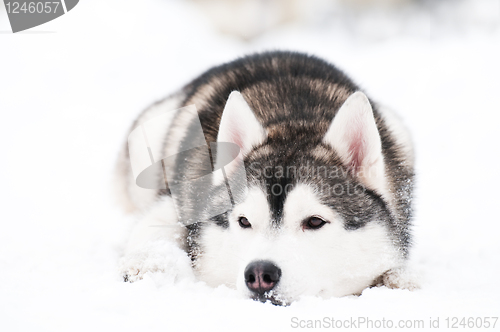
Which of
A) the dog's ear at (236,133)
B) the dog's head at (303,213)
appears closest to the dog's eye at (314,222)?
the dog's head at (303,213)

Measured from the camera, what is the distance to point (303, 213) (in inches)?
98.9

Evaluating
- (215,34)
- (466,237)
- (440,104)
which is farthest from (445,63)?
(466,237)

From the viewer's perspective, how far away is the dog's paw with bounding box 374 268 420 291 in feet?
9.43

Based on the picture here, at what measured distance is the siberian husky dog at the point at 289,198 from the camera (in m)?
2.50

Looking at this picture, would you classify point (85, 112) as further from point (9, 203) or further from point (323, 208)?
point (323, 208)

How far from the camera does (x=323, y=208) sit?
8.27 ft

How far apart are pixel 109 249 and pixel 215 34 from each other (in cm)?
990

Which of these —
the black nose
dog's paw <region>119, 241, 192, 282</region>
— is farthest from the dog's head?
dog's paw <region>119, 241, 192, 282</region>

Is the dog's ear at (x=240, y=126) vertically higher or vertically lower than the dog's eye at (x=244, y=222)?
higher

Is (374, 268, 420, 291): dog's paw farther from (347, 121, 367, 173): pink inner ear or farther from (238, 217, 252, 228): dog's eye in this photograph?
(238, 217, 252, 228): dog's eye

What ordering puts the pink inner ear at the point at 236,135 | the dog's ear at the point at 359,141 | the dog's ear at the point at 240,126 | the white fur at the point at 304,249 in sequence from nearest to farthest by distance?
the white fur at the point at 304,249 < the dog's ear at the point at 359,141 < the dog's ear at the point at 240,126 < the pink inner ear at the point at 236,135

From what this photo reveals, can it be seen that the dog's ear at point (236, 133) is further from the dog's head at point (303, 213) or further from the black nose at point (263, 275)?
the black nose at point (263, 275)

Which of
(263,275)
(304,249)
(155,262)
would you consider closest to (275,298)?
Result: (263,275)

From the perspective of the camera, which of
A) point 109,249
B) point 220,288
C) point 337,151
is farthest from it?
point 109,249
